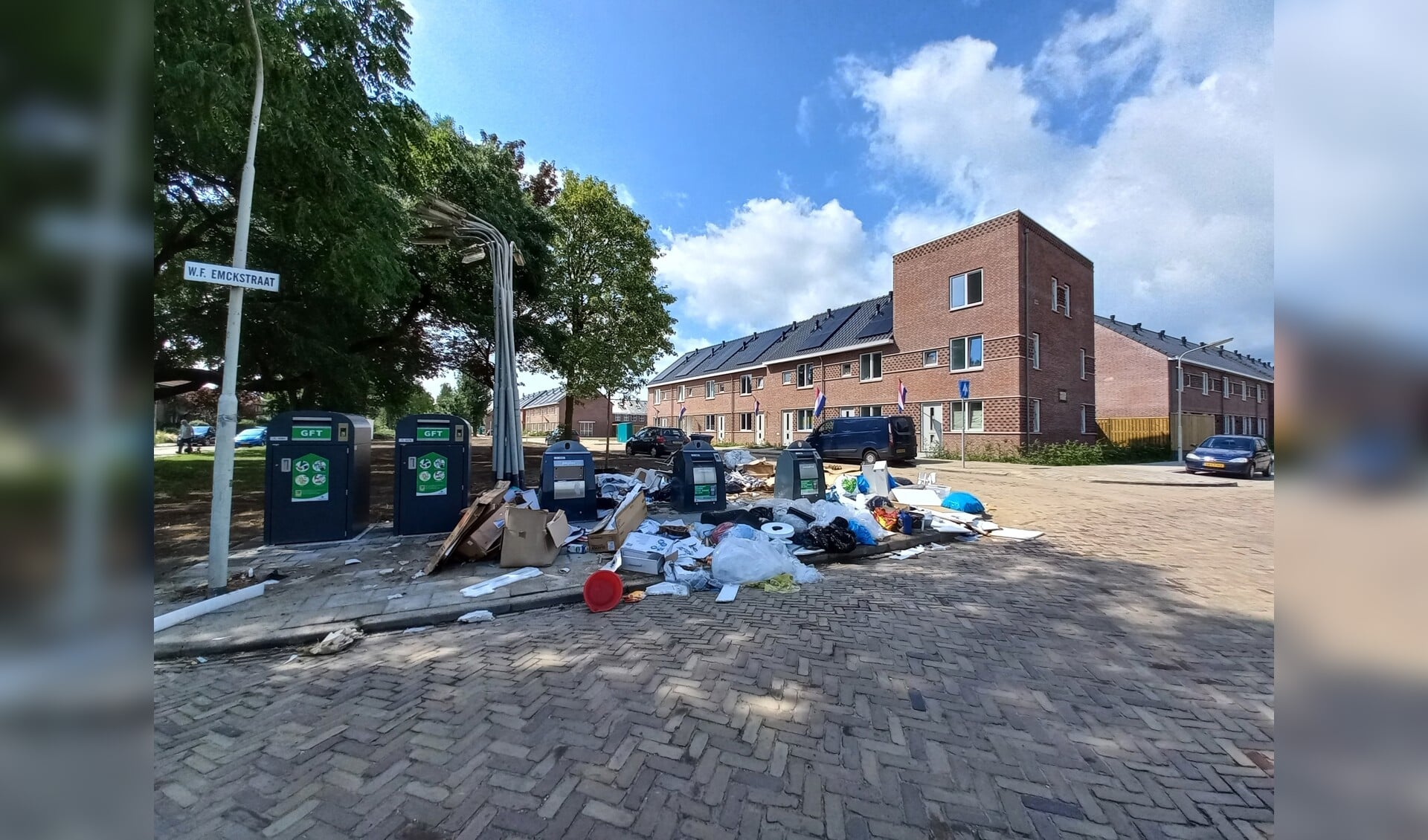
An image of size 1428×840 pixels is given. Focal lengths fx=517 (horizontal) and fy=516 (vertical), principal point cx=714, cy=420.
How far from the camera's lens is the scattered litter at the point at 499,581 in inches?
195

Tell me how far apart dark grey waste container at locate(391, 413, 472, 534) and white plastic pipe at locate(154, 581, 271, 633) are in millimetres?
2238

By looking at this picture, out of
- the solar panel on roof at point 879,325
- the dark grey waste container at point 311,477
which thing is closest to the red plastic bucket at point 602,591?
the dark grey waste container at point 311,477

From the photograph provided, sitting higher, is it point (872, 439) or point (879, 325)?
point (879, 325)

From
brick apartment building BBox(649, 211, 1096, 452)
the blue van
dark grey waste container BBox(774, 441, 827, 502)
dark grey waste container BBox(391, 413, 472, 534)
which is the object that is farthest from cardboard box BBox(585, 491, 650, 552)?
brick apartment building BBox(649, 211, 1096, 452)

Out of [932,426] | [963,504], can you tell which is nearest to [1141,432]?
[932,426]

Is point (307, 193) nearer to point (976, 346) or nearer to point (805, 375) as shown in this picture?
point (976, 346)

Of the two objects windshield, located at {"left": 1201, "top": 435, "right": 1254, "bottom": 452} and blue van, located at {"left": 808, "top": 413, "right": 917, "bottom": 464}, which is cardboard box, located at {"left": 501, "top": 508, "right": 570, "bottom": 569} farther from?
windshield, located at {"left": 1201, "top": 435, "right": 1254, "bottom": 452}

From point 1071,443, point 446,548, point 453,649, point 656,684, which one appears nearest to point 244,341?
point 446,548

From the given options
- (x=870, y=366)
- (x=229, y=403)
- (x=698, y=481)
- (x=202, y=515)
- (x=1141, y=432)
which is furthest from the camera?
(x=870, y=366)

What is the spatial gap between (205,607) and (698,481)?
243 inches

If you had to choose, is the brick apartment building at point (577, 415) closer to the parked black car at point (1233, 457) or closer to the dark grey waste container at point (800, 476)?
the parked black car at point (1233, 457)

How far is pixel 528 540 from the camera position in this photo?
580 centimetres
